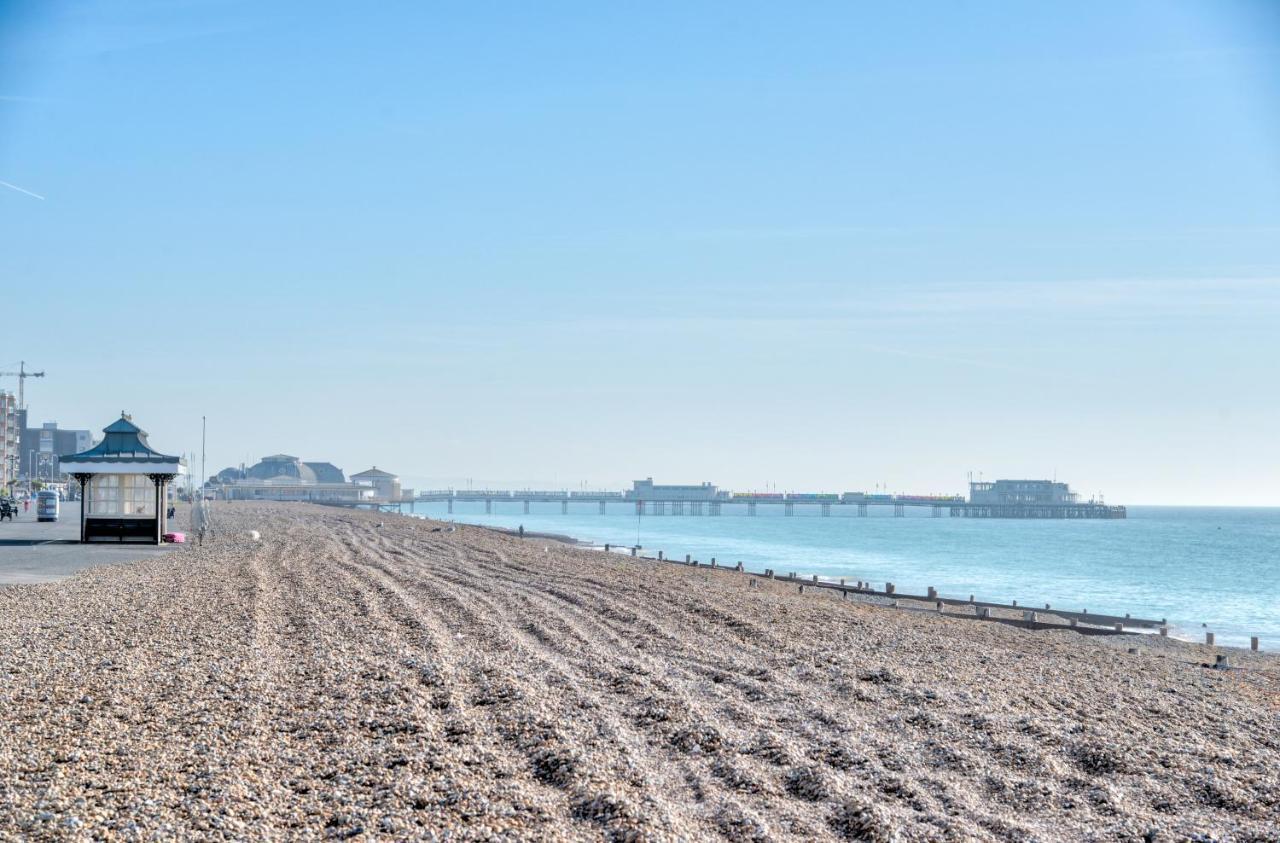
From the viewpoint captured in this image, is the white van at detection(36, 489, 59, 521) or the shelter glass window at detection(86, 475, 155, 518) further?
the white van at detection(36, 489, 59, 521)

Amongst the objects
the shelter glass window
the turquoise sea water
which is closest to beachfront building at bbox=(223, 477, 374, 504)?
the turquoise sea water

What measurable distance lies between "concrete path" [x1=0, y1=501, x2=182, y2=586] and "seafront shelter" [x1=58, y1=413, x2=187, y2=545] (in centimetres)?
81

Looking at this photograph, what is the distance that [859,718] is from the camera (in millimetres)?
11133

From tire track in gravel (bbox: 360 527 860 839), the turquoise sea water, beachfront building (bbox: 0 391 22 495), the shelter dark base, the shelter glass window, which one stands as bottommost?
the turquoise sea water

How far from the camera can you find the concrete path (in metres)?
24.2

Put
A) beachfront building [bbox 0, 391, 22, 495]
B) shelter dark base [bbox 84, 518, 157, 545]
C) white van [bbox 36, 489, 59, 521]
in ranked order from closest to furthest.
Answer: shelter dark base [bbox 84, 518, 157, 545]
white van [bbox 36, 489, 59, 521]
beachfront building [bbox 0, 391, 22, 495]

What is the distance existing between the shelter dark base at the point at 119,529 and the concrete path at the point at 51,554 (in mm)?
586

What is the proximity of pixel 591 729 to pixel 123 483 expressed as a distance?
27.5 metres

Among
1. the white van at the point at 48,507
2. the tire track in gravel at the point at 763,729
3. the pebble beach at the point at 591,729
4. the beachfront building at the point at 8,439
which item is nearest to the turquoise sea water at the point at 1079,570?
the pebble beach at the point at 591,729

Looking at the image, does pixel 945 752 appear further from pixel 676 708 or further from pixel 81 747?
pixel 81 747

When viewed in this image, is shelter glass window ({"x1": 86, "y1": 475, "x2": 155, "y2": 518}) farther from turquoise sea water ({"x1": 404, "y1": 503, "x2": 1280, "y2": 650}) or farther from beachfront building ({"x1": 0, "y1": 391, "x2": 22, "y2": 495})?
beachfront building ({"x1": 0, "y1": 391, "x2": 22, "y2": 495})

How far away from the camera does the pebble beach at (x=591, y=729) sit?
25.1 ft

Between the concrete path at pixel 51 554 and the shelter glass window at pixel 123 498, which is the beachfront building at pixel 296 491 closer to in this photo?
the concrete path at pixel 51 554

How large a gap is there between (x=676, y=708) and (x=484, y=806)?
3.71 meters
